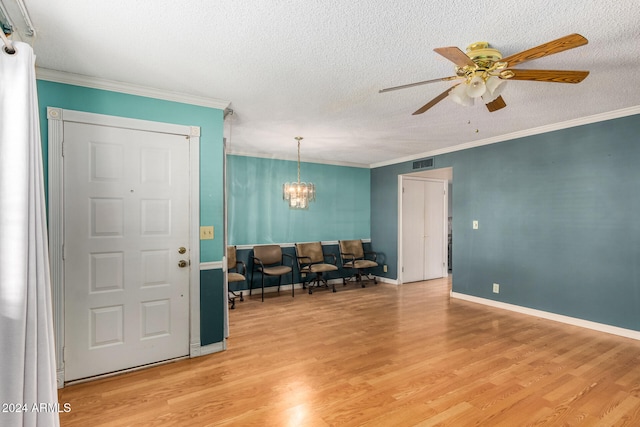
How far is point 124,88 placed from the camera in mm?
2721

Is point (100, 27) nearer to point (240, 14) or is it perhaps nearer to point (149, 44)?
point (149, 44)

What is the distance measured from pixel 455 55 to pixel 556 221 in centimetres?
Answer: 316

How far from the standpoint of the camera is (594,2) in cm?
175

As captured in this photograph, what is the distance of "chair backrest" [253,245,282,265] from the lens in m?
5.40

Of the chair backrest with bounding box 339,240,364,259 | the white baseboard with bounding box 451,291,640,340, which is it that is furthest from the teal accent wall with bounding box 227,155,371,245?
the white baseboard with bounding box 451,291,640,340

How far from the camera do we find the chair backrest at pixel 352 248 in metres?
6.39

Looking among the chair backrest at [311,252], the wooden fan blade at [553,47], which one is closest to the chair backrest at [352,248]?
the chair backrest at [311,252]

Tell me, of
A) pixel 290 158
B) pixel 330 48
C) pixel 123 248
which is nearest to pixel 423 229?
pixel 290 158

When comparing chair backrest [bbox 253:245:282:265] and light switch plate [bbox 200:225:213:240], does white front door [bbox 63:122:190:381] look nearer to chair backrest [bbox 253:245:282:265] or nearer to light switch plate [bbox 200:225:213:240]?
light switch plate [bbox 200:225:213:240]

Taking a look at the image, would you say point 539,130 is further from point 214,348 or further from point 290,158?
point 214,348

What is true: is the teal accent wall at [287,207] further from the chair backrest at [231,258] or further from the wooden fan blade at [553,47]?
the wooden fan blade at [553,47]

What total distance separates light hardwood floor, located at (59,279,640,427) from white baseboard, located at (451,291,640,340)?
0.46 feet

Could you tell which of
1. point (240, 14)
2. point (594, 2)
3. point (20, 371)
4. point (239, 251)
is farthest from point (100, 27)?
point (239, 251)

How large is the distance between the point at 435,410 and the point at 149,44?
121 inches
